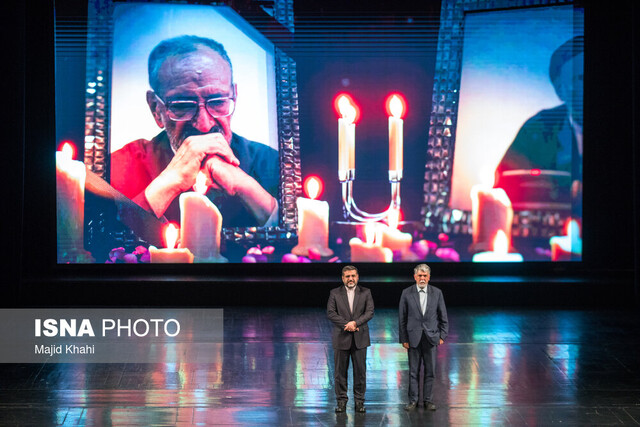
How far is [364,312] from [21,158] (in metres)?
6.22

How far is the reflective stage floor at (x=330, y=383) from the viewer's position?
7199 mm

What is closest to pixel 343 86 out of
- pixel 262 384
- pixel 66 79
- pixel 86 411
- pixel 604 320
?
pixel 66 79

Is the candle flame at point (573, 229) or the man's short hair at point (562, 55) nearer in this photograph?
the man's short hair at point (562, 55)

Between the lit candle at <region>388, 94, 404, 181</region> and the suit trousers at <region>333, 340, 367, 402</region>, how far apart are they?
208 inches

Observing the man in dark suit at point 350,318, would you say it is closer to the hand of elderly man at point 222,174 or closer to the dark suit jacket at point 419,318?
the dark suit jacket at point 419,318

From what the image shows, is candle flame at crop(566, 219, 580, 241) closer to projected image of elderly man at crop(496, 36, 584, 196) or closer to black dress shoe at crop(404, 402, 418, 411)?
projected image of elderly man at crop(496, 36, 584, 196)

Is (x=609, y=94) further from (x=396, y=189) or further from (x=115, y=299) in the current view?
(x=115, y=299)

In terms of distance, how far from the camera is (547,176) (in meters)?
12.2

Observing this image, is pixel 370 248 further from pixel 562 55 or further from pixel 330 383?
pixel 330 383

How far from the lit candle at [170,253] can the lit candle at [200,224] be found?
0.08 meters

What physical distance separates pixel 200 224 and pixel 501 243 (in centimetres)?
387

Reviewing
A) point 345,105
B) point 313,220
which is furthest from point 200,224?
point 345,105

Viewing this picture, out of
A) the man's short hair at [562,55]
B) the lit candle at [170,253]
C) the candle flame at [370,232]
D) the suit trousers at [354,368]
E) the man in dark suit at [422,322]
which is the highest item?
the man's short hair at [562,55]

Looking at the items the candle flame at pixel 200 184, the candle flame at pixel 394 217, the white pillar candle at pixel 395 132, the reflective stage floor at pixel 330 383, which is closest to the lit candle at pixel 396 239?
the candle flame at pixel 394 217
